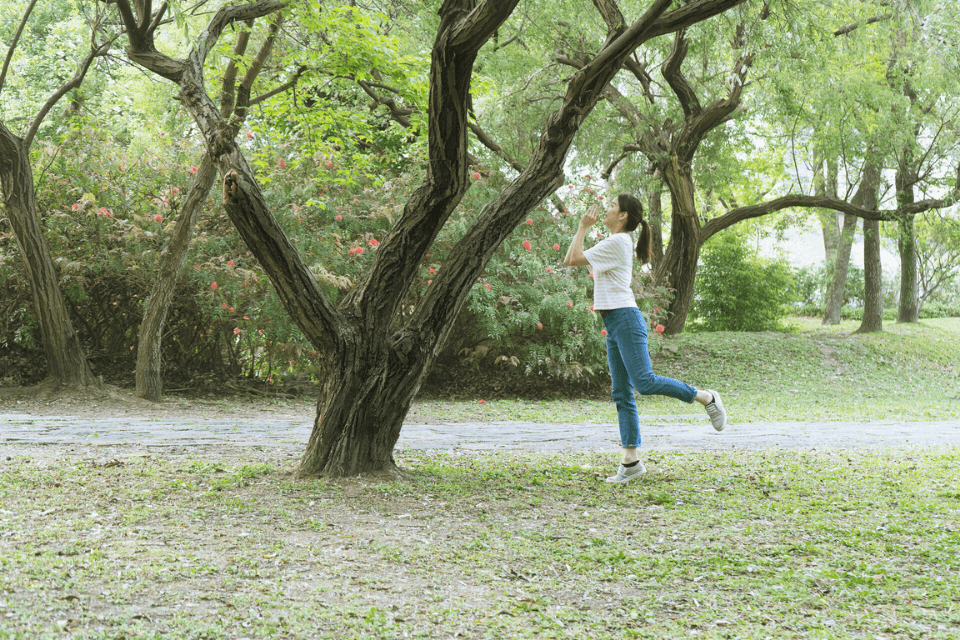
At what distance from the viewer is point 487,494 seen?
498 cm

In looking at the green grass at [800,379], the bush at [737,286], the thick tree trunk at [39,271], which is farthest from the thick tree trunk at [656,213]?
the thick tree trunk at [39,271]

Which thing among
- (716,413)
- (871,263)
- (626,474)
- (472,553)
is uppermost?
(871,263)

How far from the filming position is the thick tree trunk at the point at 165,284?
933cm

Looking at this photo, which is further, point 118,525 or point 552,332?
point 552,332

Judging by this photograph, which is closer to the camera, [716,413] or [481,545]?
[481,545]

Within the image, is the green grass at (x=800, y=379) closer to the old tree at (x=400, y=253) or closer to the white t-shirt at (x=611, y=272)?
the old tree at (x=400, y=253)

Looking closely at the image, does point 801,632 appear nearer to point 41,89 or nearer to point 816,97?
point 816,97

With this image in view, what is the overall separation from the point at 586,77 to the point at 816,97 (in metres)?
10.5

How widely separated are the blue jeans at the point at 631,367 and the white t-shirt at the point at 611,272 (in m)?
0.07

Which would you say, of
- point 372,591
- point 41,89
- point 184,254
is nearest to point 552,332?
point 184,254

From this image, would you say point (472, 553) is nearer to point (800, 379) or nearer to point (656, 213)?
point (800, 379)

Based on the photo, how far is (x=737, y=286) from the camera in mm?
19453

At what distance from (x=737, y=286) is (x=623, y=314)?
51.0 ft

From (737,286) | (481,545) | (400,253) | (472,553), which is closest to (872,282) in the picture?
(737,286)
